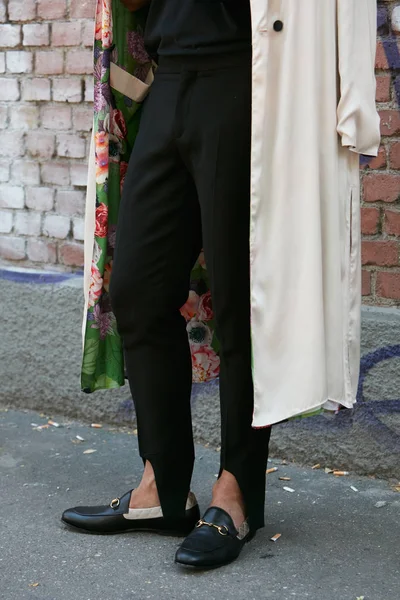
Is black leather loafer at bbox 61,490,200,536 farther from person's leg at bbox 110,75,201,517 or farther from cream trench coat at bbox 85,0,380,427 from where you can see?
cream trench coat at bbox 85,0,380,427

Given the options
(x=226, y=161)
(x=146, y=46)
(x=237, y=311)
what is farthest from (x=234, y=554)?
(x=146, y=46)

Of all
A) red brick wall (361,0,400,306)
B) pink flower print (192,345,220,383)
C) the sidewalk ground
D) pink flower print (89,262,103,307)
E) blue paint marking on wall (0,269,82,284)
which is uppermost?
red brick wall (361,0,400,306)

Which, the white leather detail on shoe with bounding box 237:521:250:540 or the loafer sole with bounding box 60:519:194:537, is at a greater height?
the white leather detail on shoe with bounding box 237:521:250:540

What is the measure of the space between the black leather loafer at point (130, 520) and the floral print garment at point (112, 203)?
36 centimetres

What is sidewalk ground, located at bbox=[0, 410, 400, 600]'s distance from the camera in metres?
2.46

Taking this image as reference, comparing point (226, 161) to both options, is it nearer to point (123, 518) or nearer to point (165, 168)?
point (165, 168)

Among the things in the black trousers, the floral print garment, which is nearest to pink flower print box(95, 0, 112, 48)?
the floral print garment

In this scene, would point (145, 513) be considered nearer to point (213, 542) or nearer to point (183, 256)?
point (213, 542)

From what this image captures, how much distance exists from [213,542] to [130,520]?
0.32m

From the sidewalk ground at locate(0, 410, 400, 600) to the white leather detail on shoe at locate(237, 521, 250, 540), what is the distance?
0.17 ft

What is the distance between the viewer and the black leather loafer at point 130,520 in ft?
9.09

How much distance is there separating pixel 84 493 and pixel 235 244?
110cm

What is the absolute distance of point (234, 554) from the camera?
2.60 metres

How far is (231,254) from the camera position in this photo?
2.53 meters
